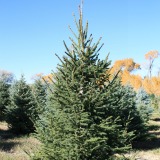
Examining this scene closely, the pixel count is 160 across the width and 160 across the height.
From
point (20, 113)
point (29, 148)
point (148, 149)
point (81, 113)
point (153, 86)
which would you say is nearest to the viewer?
point (81, 113)

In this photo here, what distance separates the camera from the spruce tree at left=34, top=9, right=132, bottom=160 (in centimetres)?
604

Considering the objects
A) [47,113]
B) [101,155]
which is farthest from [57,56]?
[101,155]

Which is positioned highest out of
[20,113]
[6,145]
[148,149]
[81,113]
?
[20,113]

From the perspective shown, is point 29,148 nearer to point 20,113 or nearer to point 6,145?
point 6,145

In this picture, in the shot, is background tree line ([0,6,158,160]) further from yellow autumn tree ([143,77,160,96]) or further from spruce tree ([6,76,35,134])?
yellow autumn tree ([143,77,160,96])

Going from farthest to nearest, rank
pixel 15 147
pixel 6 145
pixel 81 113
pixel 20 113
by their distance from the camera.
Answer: pixel 20 113 < pixel 6 145 < pixel 15 147 < pixel 81 113

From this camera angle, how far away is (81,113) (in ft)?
19.8

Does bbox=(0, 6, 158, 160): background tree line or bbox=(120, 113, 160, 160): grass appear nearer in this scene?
bbox=(0, 6, 158, 160): background tree line

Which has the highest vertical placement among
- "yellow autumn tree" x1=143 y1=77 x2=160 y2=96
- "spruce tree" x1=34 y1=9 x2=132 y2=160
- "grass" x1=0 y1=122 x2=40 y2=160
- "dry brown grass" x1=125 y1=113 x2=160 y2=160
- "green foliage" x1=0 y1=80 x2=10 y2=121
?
"yellow autumn tree" x1=143 y1=77 x2=160 y2=96

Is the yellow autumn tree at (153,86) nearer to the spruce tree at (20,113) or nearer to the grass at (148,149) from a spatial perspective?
the grass at (148,149)

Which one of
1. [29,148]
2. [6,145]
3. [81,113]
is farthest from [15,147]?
[81,113]

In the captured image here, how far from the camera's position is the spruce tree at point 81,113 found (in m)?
6.04

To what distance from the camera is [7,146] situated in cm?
1630

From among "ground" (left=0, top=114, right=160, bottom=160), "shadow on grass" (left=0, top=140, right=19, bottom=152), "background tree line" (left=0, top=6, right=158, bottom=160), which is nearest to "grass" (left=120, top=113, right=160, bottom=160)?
"ground" (left=0, top=114, right=160, bottom=160)
